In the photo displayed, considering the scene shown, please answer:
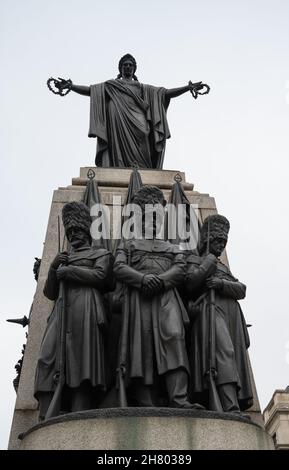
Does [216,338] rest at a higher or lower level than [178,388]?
higher

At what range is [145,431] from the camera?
20.1 feet

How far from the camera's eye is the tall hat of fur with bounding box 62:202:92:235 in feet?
27.5

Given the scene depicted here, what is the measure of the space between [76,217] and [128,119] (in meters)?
4.30

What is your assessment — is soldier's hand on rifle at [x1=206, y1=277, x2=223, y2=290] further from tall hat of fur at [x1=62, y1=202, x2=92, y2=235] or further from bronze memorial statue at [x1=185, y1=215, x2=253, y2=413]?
tall hat of fur at [x1=62, y1=202, x2=92, y2=235]

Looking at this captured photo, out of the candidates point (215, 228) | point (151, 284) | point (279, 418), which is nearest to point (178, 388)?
point (151, 284)

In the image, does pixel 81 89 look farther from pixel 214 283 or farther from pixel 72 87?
pixel 214 283

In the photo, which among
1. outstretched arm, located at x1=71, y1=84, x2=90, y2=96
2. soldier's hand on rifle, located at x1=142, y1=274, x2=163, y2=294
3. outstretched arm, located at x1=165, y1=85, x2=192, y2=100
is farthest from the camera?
outstretched arm, located at x1=165, y1=85, x2=192, y2=100

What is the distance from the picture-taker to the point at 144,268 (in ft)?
25.4

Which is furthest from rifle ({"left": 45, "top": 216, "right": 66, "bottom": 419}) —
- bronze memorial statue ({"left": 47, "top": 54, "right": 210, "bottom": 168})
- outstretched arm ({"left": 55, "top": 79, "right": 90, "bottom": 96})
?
outstretched arm ({"left": 55, "top": 79, "right": 90, "bottom": 96})

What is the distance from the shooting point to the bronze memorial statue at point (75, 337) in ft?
23.2

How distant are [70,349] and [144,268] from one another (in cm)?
132

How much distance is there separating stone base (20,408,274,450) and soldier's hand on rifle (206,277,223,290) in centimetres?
172

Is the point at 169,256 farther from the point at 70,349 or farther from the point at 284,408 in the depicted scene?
the point at 284,408
